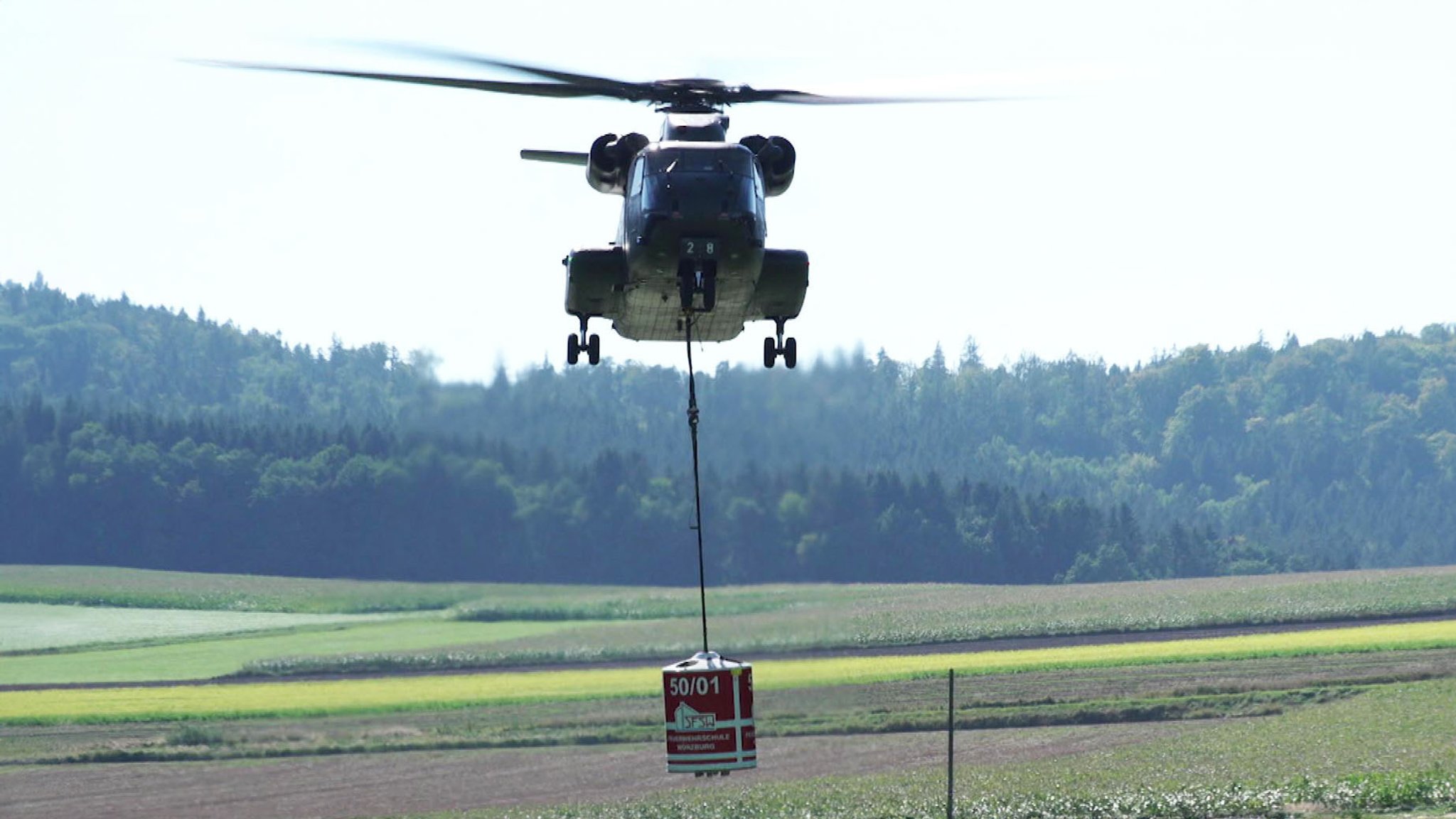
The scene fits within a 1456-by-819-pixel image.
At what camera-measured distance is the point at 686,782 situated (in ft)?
139

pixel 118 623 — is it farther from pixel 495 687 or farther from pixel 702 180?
pixel 702 180

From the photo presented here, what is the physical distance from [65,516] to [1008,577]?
34155 mm

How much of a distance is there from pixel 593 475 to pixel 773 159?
1993 centimetres

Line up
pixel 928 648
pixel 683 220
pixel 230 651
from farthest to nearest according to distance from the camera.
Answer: pixel 230 651, pixel 928 648, pixel 683 220

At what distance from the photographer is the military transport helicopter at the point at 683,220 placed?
64.8 feet

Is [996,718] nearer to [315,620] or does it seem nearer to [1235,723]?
[1235,723]

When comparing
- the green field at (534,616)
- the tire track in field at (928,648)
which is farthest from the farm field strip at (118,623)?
the tire track in field at (928,648)

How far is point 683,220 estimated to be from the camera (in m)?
19.6

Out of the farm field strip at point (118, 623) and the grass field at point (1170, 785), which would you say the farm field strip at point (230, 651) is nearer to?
the farm field strip at point (118, 623)

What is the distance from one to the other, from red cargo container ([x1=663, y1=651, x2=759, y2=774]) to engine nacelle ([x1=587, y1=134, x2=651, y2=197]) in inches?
215

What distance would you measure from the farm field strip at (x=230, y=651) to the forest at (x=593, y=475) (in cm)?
342

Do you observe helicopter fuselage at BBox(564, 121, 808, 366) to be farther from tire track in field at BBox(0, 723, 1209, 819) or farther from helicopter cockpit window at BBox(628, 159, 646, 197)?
tire track in field at BBox(0, 723, 1209, 819)

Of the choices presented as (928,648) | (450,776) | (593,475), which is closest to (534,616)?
(450,776)

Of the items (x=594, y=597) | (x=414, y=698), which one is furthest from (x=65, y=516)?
(x=594, y=597)
